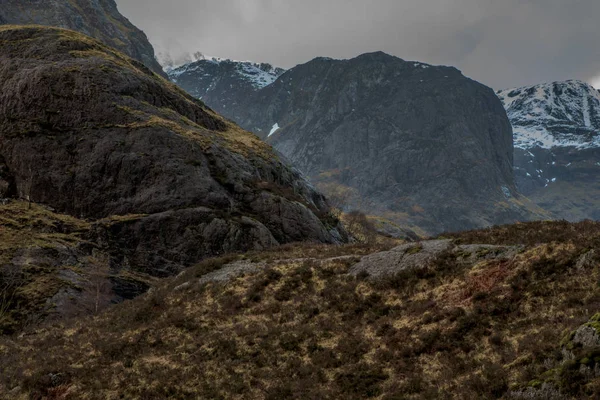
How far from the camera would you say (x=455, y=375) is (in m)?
15.3

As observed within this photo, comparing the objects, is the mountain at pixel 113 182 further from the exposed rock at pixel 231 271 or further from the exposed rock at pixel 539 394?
the exposed rock at pixel 539 394

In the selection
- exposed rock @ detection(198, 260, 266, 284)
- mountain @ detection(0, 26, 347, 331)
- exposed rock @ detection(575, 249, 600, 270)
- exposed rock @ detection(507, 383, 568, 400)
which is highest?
mountain @ detection(0, 26, 347, 331)

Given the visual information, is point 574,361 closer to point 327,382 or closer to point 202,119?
point 327,382

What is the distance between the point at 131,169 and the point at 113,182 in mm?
3197

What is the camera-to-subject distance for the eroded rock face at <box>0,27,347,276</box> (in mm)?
59844

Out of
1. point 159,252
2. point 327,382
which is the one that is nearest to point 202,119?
point 159,252

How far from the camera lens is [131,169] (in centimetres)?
6625

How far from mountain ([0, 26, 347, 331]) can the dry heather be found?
25.3 meters

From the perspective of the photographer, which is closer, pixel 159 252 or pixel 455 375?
pixel 455 375

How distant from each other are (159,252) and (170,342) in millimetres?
35976

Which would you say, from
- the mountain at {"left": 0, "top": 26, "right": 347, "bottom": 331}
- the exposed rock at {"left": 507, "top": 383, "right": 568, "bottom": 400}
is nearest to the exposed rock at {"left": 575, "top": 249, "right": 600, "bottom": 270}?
the exposed rock at {"left": 507, "top": 383, "right": 568, "bottom": 400}

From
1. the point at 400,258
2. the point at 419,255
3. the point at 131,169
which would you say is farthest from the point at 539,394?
the point at 131,169

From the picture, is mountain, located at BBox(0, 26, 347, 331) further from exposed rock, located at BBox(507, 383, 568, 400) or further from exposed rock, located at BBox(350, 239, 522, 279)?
exposed rock, located at BBox(507, 383, 568, 400)

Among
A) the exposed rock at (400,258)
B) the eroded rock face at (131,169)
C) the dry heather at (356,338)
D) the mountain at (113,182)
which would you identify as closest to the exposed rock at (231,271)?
the dry heather at (356,338)
